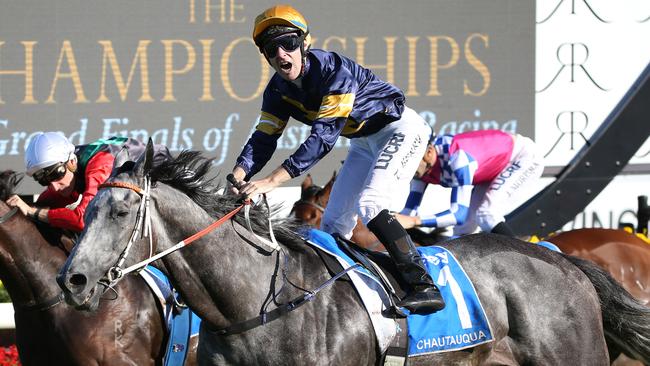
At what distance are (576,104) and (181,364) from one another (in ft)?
16.1

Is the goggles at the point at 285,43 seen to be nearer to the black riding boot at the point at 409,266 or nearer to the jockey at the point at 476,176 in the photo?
the black riding boot at the point at 409,266

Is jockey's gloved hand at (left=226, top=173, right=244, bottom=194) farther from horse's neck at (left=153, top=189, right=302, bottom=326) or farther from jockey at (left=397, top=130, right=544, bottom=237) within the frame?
jockey at (left=397, top=130, right=544, bottom=237)

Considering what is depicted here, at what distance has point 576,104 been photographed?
8.46 metres

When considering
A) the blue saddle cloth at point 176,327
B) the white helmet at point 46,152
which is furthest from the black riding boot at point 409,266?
the white helmet at point 46,152

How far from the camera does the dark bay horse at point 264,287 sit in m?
3.37

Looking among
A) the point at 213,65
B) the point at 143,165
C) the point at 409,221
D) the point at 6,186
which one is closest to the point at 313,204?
the point at 409,221

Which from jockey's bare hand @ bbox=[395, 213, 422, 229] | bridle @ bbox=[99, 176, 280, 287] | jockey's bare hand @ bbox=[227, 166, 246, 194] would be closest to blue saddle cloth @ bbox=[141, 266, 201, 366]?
jockey's bare hand @ bbox=[227, 166, 246, 194]

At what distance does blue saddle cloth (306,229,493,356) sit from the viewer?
391 centimetres

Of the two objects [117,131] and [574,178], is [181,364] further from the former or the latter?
[574,178]

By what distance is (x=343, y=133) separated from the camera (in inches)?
166

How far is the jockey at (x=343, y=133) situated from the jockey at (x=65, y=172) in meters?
0.91

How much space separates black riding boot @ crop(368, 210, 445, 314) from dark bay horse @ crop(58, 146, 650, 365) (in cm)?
21

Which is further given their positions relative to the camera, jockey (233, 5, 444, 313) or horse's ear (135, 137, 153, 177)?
jockey (233, 5, 444, 313)

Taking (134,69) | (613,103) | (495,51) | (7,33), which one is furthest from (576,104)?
(7,33)
